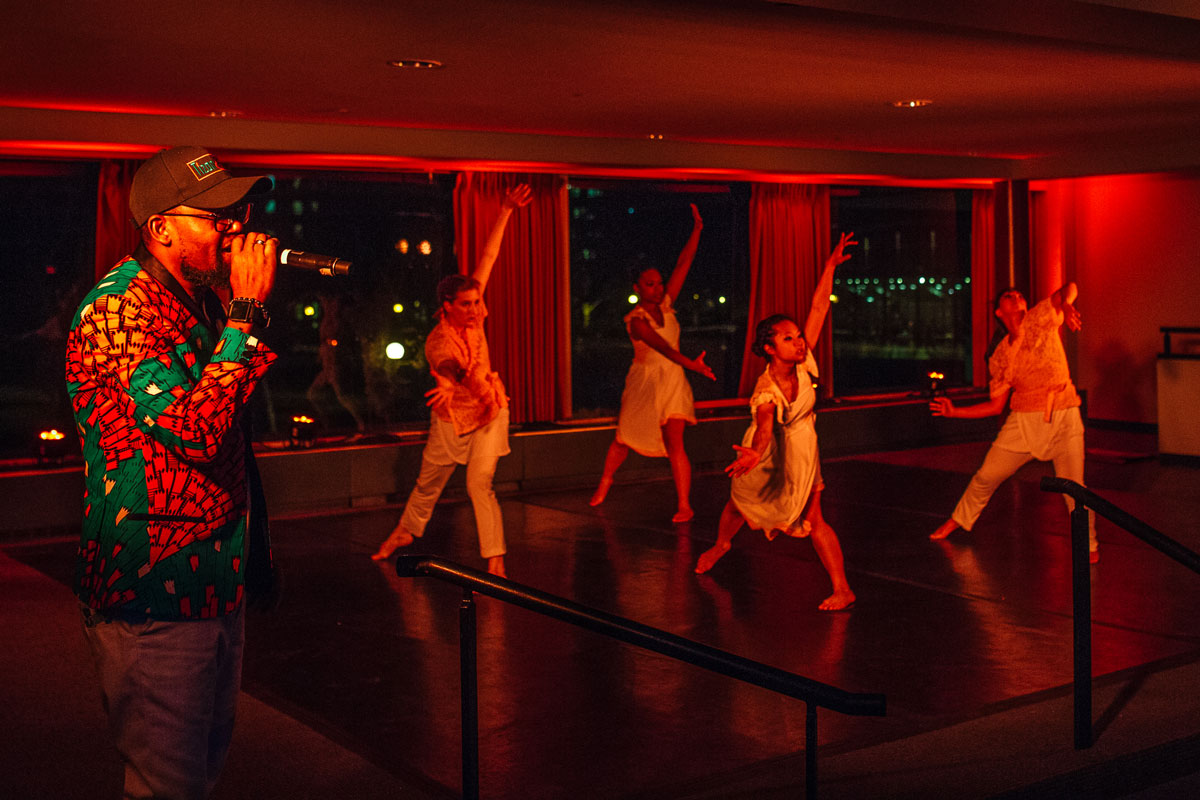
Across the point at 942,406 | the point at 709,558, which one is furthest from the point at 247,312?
the point at 942,406

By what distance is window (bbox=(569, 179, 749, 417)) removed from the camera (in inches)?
441

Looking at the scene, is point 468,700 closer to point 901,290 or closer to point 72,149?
point 72,149

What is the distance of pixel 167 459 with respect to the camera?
2.38 m

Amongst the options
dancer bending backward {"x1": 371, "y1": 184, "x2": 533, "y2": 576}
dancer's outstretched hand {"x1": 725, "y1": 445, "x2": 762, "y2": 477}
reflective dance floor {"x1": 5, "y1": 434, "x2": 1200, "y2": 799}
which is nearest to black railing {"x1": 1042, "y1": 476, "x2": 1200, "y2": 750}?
reflective dance floor {"x1": 5, "y1": 434, "x2": 1200, "y2": 799}

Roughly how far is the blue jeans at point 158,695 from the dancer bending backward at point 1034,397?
522cm

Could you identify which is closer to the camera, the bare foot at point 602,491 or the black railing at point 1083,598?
the black railing at point 1083,598

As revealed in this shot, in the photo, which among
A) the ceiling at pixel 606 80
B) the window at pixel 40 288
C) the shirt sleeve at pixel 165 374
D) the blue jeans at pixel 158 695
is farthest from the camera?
the window at pixel 40 288

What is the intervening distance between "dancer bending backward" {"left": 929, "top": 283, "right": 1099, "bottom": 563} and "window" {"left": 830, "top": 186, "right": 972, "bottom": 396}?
17.7 feet

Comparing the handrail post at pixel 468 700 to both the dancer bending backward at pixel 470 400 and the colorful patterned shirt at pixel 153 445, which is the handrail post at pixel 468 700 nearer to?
the colorful patterned shirt at pixel 153 445

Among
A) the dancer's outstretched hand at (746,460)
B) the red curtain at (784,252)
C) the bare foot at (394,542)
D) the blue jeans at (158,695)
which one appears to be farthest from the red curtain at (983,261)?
the blue jeans at (158,695)

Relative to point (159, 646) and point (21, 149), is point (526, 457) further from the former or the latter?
point (159, 646)

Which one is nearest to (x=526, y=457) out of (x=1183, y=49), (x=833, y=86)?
(x=833, y=86)

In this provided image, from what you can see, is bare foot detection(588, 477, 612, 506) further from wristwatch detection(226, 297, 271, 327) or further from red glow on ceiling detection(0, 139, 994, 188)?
wristwatch detection(226, 297, 271, 327)

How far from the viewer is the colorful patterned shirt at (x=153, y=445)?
7.57 feet
